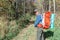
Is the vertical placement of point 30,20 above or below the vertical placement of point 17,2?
below

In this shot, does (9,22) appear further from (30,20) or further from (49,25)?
(49,25)

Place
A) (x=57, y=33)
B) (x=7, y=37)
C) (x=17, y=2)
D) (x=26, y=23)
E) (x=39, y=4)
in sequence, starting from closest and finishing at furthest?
(x=57, y=33)
(x=7, y=37)
(x=26, y=23)
(x=17, y=2)
(x=39, y=4)

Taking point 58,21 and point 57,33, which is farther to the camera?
point 58,21

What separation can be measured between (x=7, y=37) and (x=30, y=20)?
441 cm

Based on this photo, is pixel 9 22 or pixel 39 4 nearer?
pixel 9 22

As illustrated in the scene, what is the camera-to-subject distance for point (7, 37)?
1315cm

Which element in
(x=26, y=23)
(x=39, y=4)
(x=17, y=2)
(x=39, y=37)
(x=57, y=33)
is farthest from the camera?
(x=39, y=4)

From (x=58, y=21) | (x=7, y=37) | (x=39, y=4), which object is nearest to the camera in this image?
(x=7, y=37)

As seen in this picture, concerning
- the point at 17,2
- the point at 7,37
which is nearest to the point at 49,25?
the point at 7,37

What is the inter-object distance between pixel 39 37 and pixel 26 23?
673 centimetres

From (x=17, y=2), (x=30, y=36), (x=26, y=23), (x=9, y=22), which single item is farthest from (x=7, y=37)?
(x=17, y=2)

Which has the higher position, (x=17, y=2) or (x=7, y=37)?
(x=17, y=2)

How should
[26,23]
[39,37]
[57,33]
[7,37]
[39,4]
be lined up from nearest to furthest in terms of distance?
[39,37] < [57,33] < [7,37] < [26,23] < [39,4]

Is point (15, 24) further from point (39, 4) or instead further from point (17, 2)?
point (39, 4)
